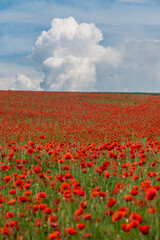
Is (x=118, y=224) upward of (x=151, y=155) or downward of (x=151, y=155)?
downward

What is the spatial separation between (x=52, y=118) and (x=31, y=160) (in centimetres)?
1237

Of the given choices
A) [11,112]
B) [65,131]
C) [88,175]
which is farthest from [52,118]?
[88,175]

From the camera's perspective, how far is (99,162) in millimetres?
6320

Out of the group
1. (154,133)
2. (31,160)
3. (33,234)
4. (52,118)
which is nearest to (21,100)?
(52,118)

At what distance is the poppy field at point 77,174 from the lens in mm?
2857

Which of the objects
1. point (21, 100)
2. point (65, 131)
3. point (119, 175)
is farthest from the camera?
point (21, 100)

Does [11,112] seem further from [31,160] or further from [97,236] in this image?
[97,236]

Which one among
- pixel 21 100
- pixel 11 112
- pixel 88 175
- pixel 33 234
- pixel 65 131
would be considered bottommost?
pixel 33 234

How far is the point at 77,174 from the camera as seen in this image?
534cm

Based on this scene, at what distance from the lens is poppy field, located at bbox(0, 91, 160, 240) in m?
2.86

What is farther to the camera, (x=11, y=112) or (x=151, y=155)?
(x=11, y=112)

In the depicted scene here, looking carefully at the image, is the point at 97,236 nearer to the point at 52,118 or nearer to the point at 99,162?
the point at 99,162

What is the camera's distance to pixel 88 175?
5219 mm

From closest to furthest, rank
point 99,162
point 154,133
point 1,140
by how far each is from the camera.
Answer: point 99,162
point 1,140
point 154,133
